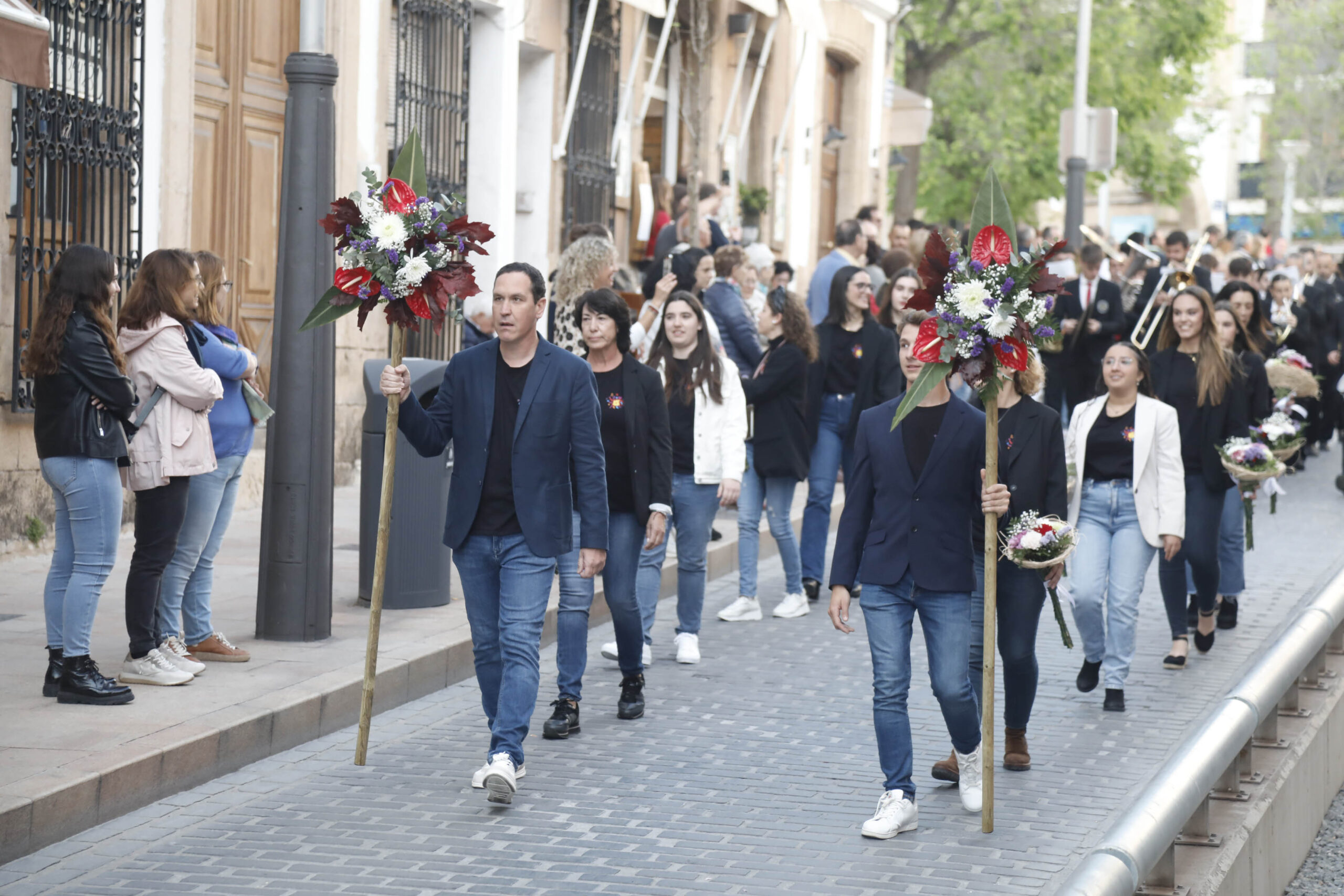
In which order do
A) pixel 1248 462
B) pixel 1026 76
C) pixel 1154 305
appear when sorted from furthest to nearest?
pixel 1026 76
pixel 1154 305
pixel 1248 462

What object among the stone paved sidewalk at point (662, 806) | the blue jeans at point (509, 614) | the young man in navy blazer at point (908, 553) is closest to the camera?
the stone paved sidewalk at point (662, 806)

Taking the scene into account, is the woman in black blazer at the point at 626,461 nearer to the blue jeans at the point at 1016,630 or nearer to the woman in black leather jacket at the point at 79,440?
the blue jeans at the point at 1016,630

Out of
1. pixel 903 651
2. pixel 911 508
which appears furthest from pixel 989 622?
pixel 911 508

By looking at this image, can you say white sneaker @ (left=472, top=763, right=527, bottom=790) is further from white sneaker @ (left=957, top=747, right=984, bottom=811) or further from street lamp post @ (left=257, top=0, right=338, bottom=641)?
street lamp post @ (left=257, top=0, right=338, bottom=641)

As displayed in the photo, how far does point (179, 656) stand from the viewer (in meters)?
7.67

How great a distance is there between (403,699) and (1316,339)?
15.2m

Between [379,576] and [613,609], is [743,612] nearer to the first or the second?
[613,609]

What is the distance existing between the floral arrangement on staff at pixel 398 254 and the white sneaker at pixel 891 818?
89.3 inches

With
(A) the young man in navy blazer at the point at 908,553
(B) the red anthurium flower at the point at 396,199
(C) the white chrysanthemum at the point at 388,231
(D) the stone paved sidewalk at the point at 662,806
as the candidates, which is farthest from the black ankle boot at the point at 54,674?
(A) the young man in navy blazer at the point at 908,553

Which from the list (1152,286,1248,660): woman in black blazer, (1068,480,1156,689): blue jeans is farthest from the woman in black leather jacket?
(1152,286,1248,660): woman in black blazer

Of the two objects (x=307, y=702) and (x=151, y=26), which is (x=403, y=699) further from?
(x=151, y=26)

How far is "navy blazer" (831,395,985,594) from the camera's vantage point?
621cm

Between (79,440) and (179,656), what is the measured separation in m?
1.17

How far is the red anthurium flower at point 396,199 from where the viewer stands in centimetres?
667
